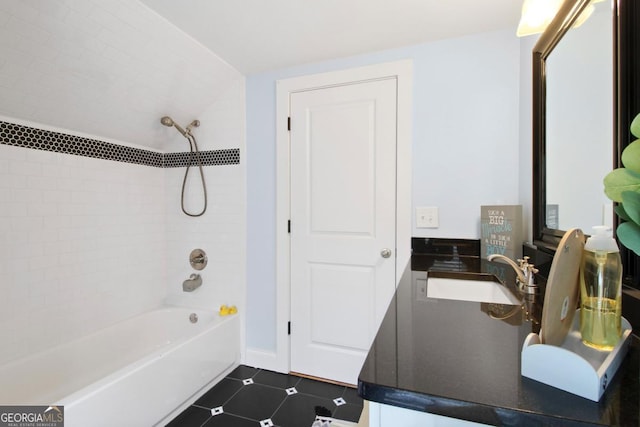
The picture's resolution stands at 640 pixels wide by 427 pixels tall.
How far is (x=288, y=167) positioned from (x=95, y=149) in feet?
4.41

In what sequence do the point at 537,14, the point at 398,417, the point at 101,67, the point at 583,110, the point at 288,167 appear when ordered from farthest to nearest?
the point at 288,167, the point at 101,67, the point at 537,14, the point at 583,110, the point at 398,417

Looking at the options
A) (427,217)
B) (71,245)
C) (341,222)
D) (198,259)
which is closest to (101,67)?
(71,245)

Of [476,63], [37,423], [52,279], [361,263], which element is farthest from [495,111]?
[52,279]

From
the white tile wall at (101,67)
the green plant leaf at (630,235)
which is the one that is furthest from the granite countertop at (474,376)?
the white tile wall at (101,67)

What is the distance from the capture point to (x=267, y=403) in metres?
1.83

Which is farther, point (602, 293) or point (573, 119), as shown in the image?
point (573, 119)

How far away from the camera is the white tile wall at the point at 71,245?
164 centimetres

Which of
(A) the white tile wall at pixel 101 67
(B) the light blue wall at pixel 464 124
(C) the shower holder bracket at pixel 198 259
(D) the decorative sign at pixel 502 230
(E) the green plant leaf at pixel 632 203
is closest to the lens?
(E) the green plant leaf at pixel 632 203

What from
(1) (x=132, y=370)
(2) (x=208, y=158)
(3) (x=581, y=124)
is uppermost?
(2) (x=208, y=158)

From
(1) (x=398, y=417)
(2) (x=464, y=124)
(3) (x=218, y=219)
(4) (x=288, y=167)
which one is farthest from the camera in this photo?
(3) (x=218, y=219)

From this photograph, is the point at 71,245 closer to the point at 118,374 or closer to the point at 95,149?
the point at 95,149

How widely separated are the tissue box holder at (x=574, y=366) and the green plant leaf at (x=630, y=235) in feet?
0.63

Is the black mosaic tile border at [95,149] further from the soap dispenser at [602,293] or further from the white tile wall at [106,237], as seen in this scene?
the soap dispenser at [602,293]

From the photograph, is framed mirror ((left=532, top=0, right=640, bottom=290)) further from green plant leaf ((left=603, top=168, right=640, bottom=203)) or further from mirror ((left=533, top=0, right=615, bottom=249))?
green plant leaf ((left=603, top=168, right=640, bottom=203))
